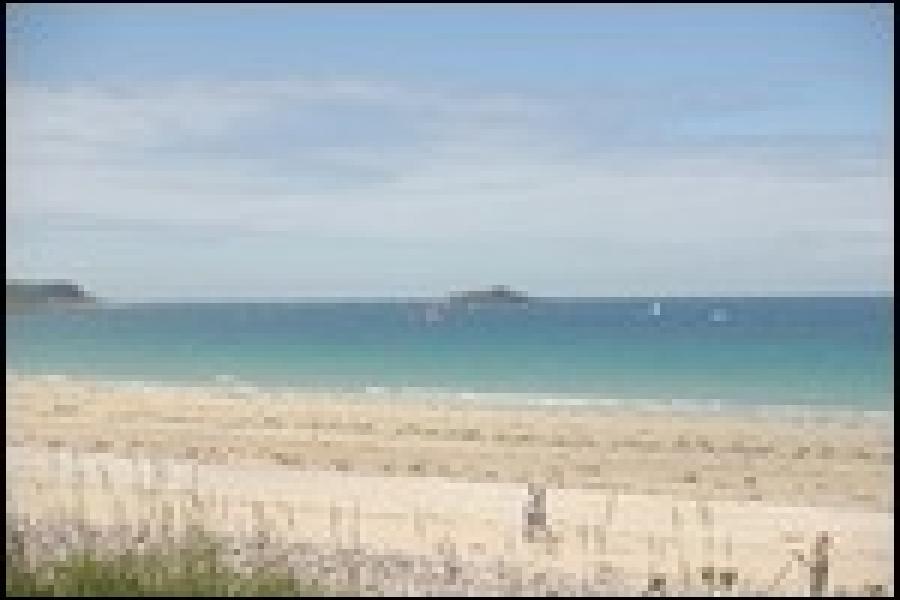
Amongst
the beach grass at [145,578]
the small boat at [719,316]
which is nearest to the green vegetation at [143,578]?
the beach grass at [145,578]

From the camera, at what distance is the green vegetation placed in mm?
6984

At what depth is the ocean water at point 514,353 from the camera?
1577 inches

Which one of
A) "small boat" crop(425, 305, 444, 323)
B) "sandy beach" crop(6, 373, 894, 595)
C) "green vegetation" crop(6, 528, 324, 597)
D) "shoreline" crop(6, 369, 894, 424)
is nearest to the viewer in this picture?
"green vegetation" crop(6, 528, 324, 597)

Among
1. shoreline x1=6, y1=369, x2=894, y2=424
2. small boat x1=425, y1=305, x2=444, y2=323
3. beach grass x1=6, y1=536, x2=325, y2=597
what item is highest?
small boat x1=425, y1=305, x2=444, y2=323

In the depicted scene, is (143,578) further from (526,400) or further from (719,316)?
(719,316)

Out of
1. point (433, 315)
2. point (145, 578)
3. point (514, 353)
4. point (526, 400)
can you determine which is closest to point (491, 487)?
point (145, 578)

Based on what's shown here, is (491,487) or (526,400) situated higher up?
(526,400)

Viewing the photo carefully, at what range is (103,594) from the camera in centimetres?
697

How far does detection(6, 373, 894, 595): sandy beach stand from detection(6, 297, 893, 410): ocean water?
11023mm

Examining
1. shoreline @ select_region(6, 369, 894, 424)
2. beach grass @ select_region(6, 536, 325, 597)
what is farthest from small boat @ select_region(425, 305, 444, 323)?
beach grass @ select_region(6, 536, 325, 597)

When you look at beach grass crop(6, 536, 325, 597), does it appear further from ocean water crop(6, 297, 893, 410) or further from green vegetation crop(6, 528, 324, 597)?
ocean water crop(6, 297, 893, 410)

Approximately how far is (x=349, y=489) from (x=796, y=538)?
3.46 m

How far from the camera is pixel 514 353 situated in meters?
54.5

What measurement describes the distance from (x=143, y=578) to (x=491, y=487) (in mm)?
5786
